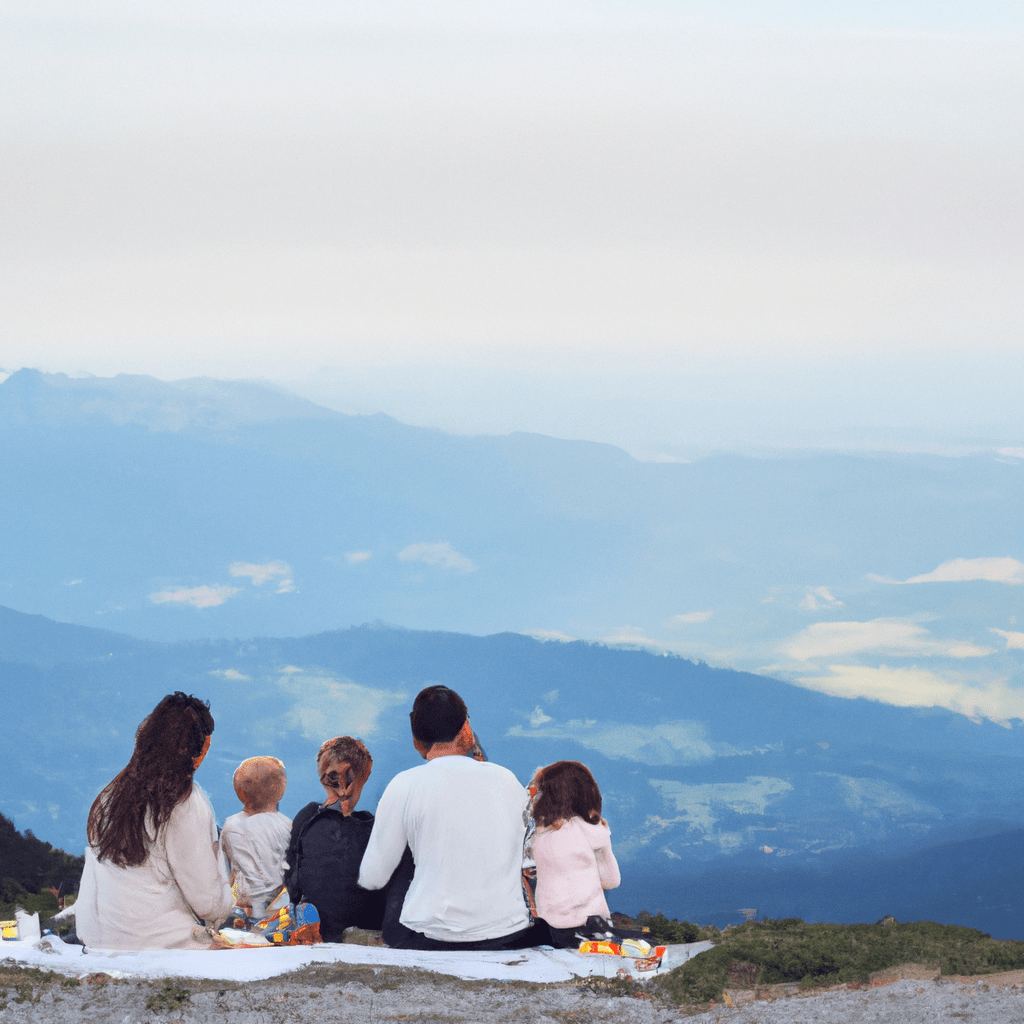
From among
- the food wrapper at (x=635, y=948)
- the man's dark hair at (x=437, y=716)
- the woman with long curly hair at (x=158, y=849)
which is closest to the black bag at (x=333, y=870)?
the woman with long curly hair at (x=158, y=849)

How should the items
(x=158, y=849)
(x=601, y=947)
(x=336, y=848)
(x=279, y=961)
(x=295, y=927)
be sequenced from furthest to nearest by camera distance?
(x=601, y=947)
(x=295, y=927)
(x=336, y=848)
(x=279, y=961)
(x=158, y=849)

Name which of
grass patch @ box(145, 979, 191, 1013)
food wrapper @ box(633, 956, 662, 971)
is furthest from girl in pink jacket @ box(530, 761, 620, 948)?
grass patch @ box(145, 979, 191, 1013)

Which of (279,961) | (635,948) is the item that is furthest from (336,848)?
(635,948)

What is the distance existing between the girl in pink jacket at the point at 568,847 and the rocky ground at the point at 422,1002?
495mm

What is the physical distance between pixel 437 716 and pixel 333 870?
114cm

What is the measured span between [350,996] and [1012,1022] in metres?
2.95

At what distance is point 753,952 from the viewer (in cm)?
642

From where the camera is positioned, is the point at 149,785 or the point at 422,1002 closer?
the point at 149,785

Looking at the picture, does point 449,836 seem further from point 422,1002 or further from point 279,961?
point 279,961

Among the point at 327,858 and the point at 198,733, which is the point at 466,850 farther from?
the point at 198,733

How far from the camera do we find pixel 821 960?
6.29 m

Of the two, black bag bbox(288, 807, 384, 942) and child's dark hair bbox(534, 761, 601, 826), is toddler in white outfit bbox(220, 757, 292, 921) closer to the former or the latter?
black bag bbox(288, 807, 384, 942)

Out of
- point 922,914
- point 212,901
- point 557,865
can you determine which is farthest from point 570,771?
point 922,914

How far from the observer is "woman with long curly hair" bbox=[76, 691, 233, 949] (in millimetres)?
4836
